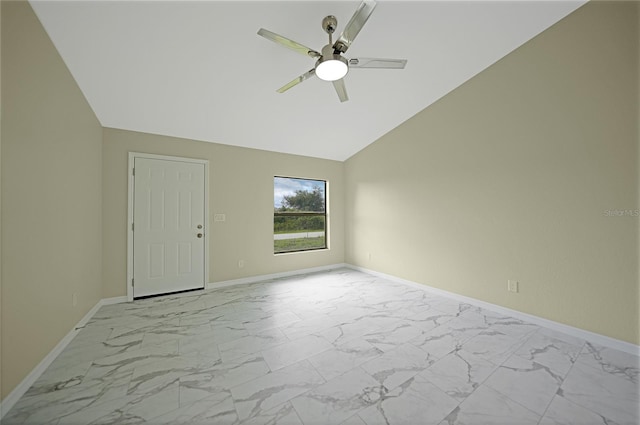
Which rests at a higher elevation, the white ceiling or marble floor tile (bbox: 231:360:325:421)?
the white ceiling

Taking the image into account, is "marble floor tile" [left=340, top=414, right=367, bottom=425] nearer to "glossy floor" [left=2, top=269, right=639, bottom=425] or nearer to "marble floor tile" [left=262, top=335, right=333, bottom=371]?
"glossy floor" [left=2, top=269, right=639, bottom=425]

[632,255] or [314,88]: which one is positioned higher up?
[314,88]

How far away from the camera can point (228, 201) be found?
4.14 meters

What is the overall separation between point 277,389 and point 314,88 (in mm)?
3137

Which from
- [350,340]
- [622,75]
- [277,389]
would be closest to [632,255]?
[622,75]

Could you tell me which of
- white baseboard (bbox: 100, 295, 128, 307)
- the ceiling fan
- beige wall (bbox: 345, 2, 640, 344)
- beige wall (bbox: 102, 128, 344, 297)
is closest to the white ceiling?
beige wall (bbox: 102, 128, 344, 297)

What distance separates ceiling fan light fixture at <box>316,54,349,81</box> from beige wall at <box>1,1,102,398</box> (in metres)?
2.06

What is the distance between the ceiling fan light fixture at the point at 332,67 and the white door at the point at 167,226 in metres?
2.68

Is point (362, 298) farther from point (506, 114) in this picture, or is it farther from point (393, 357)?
point (506, 114)

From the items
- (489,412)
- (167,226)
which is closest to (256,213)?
(167,226)

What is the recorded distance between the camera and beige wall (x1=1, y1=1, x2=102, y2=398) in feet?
5.11

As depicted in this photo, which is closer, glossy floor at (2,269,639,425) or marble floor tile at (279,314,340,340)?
glossy floor at (2,269,639,425)

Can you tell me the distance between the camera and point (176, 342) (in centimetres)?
231

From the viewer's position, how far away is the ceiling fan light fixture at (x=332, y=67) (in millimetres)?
1991
